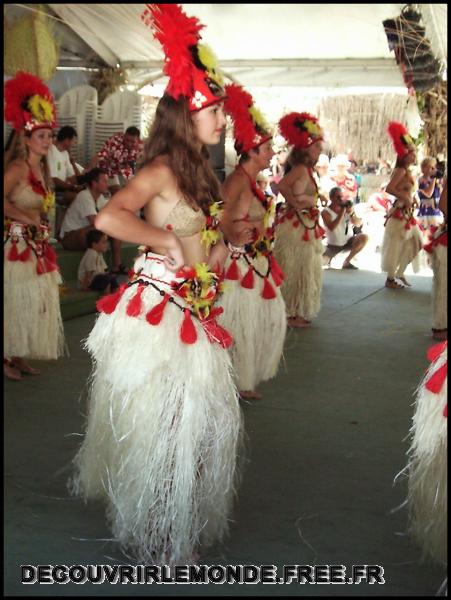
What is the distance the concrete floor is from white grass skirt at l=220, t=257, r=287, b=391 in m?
0.18

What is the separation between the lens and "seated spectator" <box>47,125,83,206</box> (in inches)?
316

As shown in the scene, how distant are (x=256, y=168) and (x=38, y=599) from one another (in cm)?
276

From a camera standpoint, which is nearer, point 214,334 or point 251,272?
point 214,334

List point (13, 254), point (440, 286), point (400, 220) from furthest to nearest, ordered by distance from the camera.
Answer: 1. point (400, 220)
2. point (440, 286)
3. point (13, 254)

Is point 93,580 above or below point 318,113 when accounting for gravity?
below

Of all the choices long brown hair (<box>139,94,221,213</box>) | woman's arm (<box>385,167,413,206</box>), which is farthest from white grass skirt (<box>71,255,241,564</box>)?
woman's arm (<box>385,167,413,206</box>)

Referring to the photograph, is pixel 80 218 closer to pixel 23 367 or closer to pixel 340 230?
pixel 23 367

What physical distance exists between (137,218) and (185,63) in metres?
0.52

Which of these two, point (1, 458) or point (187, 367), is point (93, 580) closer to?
point (187, 367)

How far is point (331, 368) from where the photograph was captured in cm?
536

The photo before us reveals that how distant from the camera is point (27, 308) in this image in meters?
4.72

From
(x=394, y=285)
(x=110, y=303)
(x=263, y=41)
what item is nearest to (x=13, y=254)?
(x=110, y=303)

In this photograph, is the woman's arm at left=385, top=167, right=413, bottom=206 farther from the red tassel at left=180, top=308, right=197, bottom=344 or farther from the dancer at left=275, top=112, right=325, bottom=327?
the red tassel at left=180, top=308, right=197, bottom=344

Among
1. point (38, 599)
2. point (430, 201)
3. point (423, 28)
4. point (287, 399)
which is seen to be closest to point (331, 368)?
point (287, 399)
